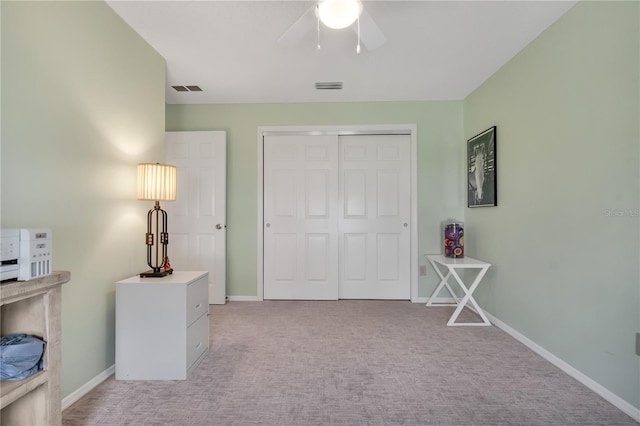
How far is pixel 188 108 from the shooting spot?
11.8 ft

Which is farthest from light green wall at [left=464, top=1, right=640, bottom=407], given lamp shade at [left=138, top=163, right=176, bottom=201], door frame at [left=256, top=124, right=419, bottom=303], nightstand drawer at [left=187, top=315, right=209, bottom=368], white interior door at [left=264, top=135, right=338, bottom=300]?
lamp shade at [left=138, top=163, right=176, bottom=201]

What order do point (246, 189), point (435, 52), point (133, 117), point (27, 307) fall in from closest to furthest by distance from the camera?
point (27, 307) < point (133, 117) < point (435, 52) < point (246, 189)

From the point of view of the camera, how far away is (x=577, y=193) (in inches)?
73.8

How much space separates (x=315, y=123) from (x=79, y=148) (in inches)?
93.0

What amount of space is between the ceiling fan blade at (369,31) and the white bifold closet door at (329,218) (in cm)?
181

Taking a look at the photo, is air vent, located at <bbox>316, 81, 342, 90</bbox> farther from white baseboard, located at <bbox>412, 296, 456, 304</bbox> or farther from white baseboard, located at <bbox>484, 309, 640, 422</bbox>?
white baseboard, located at <bbox>484, 309, 640, 422</bbox>

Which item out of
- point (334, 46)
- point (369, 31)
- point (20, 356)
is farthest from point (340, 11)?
point (20, 356)

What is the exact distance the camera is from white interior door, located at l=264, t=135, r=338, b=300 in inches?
141

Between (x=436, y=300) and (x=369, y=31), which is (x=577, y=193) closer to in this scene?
(x=369, y=31)

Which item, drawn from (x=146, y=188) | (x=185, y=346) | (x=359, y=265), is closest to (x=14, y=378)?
(x=185, y=346)

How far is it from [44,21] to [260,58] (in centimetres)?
140

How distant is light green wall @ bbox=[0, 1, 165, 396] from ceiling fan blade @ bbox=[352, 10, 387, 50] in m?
1.55

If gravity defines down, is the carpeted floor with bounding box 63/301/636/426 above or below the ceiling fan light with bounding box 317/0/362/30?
below

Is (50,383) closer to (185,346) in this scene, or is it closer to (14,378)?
(14,378)
